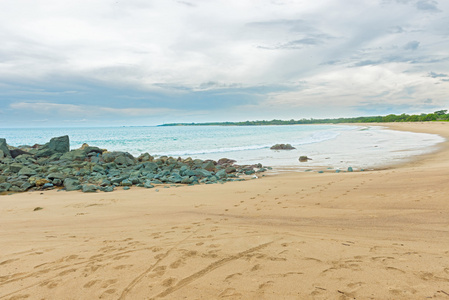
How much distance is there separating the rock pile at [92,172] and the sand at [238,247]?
428 centimetres

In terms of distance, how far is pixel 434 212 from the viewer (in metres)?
5.86

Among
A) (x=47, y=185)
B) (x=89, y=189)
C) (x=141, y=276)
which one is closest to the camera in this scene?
(x=141, y=276)

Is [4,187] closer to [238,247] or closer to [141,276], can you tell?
[141,276]

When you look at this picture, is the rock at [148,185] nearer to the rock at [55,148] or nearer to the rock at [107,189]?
the rock at [107,189]

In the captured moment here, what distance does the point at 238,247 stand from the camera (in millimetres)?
4438

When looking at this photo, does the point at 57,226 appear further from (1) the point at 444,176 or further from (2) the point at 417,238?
(1) the point at 444,176

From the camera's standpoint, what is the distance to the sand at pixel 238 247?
3.26 metres

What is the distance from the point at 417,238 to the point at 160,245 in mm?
4300

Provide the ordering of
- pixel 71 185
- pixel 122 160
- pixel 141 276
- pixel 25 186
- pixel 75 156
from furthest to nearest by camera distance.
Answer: pixel 75 156 < pixel 122 160 < pixel 25 186 < pixel 71 185 < pixel 141 276

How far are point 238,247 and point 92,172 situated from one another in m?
12.7

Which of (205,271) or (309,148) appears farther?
(309,148)

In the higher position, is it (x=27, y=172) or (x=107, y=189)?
(x=27, y=172)

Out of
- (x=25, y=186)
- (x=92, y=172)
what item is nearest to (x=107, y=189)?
(x=25, y=186)

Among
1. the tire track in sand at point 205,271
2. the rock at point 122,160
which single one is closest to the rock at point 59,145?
the rock at point 122,160
